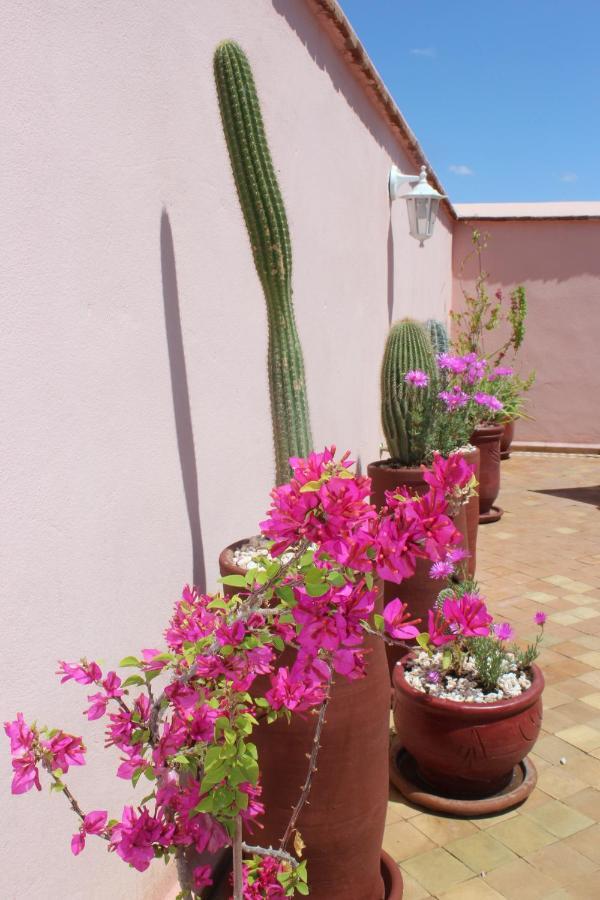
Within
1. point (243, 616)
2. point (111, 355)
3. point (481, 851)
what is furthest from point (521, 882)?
point (111, 355)

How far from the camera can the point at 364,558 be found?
45.4 inches

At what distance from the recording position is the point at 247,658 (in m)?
1.35

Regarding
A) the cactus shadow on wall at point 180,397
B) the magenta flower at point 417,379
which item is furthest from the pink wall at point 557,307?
the cactus shadow on wall at point 180,397

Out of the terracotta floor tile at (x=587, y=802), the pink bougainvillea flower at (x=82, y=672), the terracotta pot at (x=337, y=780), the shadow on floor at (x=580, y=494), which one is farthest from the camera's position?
the shadow on floor at (x=580, y=494)

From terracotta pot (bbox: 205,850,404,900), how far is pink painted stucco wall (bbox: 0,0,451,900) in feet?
0.78

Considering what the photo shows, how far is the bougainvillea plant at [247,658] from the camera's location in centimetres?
115

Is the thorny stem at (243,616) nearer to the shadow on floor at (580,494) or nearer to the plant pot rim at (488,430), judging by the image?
the plant pot rim at (488,430)

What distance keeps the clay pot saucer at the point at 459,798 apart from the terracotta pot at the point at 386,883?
0.40m

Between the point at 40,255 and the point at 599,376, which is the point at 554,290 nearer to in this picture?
the point at 599,376

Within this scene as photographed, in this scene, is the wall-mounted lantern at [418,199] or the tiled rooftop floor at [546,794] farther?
the wall-mounted lantern at [418,199]

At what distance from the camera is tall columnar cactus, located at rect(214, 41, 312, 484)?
2176 mm

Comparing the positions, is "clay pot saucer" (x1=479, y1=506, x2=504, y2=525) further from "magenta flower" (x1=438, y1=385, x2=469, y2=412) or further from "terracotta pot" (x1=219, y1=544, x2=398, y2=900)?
"terracotta pot" (x1=219, y1=544, x2=398, y2=900)

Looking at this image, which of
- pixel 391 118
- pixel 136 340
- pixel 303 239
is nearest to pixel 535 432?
pixel 391 118

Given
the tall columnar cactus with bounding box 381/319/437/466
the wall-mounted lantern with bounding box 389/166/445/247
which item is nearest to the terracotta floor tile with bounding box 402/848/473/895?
the tall columnar cactus with bounding box 381/319/437/466
